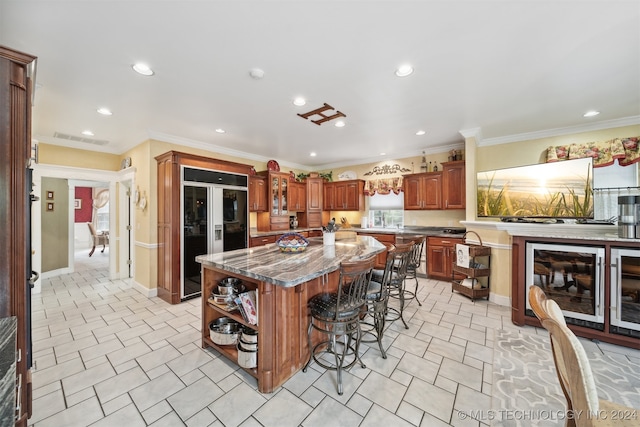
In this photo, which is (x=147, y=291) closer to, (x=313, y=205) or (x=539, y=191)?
(x=313, y=205)

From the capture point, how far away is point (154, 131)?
385 centimetres

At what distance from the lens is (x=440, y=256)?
15.4ft

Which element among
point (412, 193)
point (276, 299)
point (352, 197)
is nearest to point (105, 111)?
point (276, 299)

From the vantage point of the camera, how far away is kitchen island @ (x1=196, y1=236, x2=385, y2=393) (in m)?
1.83

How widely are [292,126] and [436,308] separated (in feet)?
11.1

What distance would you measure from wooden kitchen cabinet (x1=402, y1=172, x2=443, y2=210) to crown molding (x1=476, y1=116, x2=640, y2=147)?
1000mm

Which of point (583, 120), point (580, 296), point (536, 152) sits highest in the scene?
point (583, 120)

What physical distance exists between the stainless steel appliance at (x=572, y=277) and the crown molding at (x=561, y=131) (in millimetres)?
2066

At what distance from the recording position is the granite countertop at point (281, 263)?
5.76ft

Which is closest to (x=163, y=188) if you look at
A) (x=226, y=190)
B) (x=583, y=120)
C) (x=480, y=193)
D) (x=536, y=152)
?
(x=226, y=190)

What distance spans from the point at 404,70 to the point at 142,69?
94.8 inches

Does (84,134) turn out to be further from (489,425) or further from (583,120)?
(583,120)

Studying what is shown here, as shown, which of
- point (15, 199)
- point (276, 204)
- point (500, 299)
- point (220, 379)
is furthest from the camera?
point (276, 204)

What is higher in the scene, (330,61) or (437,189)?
(330,61)
